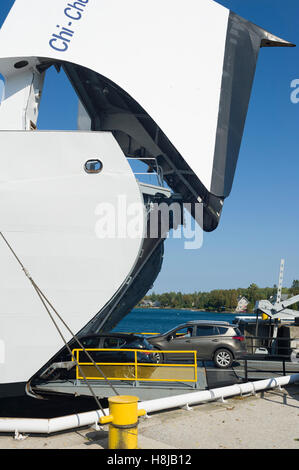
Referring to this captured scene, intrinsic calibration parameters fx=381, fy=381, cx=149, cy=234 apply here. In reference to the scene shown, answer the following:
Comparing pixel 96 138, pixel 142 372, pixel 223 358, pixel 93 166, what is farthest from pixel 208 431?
pixel 223 358

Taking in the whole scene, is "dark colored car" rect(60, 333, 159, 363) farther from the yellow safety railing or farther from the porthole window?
the porthole window

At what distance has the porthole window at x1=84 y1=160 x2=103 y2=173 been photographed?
707 cm

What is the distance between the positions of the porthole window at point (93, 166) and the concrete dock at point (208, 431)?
14.2 feet

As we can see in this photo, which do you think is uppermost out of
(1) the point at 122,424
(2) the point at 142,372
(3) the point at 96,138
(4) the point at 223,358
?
(3) the point at 96,138

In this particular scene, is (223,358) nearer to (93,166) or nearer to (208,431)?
(208,431)

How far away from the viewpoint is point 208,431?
558cm

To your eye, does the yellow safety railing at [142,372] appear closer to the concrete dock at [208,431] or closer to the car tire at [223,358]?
the concrete dock at [208,431]

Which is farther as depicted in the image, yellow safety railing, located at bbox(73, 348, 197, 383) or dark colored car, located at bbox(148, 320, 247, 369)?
dark colored car, located at bbox(148, 320, 247, 369)

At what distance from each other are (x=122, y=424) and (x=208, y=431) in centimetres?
165

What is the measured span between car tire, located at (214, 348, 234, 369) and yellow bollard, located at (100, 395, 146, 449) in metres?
6.64

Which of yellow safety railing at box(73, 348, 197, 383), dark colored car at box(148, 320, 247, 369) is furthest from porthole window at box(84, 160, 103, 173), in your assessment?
dark colored car at box(148, 320, 247, 369)

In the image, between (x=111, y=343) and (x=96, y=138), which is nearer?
(x=96, y=138)

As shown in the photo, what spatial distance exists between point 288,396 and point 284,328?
584 cm
